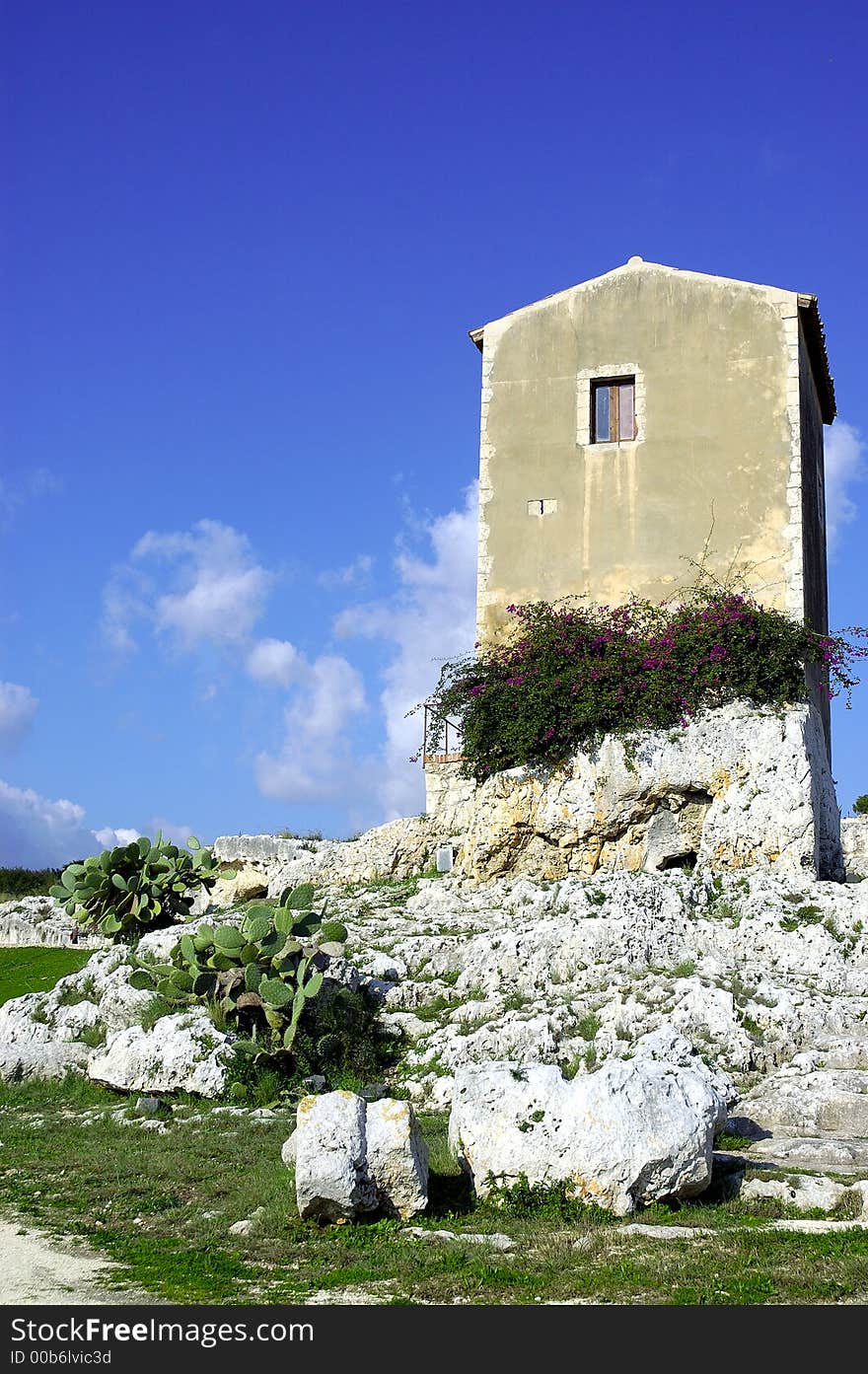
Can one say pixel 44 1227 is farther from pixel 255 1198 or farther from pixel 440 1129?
pixel 440 1129

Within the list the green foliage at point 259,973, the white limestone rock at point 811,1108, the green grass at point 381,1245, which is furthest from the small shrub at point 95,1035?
the white limestone rock at point 811,1108

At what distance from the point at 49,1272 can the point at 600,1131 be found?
372 centimetres

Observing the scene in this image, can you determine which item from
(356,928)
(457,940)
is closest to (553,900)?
(457,940)

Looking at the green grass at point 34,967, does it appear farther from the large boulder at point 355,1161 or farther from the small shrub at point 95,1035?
the large boulder at point 355,1161

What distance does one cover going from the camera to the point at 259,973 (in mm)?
13734

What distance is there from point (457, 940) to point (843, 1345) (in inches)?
391

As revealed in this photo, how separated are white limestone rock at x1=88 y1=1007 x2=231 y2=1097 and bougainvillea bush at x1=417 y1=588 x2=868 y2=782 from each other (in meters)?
7.46

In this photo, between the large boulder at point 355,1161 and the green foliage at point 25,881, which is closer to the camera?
the large boulder at point 355,1161

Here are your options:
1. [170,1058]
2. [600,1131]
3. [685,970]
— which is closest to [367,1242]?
[600,1131]

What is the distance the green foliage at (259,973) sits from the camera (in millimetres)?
13297

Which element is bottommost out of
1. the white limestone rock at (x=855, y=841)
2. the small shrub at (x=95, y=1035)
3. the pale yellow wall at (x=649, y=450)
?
the small shrub at (x=95, y=1035)

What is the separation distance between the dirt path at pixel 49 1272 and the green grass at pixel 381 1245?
17 centimetres

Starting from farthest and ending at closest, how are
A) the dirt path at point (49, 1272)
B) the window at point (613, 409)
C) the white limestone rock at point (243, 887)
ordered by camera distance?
the white limestone rock at point (243, 887), the window at point (613, 409), the dirt path at point (49, 1272)

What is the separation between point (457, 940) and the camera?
624 inches
